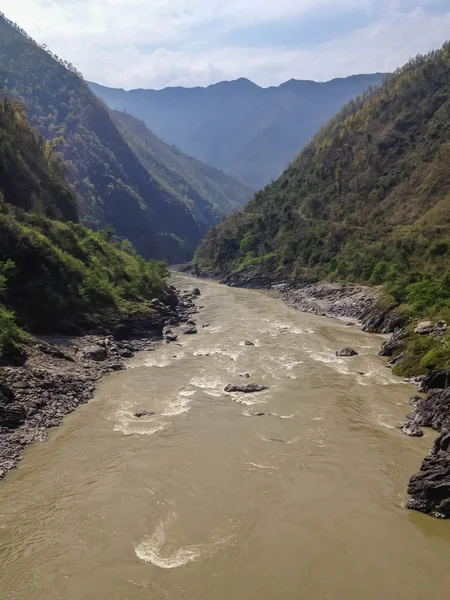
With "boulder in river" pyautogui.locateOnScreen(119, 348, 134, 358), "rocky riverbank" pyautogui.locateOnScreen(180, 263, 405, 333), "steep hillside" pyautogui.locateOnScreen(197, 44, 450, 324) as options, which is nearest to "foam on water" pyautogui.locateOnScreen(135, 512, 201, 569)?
"boulder in river" pyautogui.locateOnScreen(119, 348, 134, 358)

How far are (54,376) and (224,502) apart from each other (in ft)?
52.5

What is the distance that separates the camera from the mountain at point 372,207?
65688 mm

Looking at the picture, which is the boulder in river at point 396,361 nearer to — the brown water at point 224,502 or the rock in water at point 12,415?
the brown water at point 224,502

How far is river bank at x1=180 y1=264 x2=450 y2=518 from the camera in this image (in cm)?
1816

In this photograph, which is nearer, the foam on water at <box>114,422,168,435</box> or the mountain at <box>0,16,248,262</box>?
the foam on water at <box>114,422,168,435</box>

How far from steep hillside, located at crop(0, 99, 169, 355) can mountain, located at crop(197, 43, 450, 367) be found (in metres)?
28.6

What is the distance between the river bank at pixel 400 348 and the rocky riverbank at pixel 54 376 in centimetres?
1696

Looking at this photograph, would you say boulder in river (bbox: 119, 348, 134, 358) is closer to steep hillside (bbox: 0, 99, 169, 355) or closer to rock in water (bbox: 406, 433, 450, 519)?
steep hillside (bbox: 0, 99, 169, 355)

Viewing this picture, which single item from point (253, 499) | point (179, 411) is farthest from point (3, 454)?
point (253, 499)

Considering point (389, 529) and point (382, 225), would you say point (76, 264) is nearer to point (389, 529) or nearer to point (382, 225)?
point (389, 529)

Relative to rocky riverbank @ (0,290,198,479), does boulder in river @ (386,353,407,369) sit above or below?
above

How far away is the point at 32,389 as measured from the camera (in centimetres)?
2758

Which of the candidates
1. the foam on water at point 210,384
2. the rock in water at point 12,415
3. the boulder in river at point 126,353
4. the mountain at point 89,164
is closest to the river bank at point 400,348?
the foam on water at point 210,384

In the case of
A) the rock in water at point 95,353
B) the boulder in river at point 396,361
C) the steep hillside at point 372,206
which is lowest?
the rock in water at point 95,353
